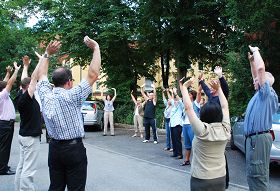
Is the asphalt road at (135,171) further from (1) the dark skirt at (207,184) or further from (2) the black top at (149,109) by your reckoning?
(1) the dark skirt at (207,184)

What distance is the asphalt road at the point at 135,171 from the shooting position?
7.65 m

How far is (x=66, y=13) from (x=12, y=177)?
19.0 metres

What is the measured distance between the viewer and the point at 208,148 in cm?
391

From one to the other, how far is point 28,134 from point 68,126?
87.9 inches

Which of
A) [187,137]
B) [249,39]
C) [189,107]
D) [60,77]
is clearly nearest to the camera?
[189,107]

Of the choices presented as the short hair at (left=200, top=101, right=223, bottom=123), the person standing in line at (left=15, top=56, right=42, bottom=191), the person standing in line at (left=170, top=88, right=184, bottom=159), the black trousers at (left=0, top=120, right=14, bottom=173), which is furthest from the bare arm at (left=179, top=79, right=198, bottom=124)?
the person standing in line at (left=170, top=88, right=184, bottom=159)

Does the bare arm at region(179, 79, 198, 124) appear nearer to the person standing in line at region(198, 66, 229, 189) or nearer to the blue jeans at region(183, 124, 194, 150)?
the person standing in line at region(198, 66, 229, 189)

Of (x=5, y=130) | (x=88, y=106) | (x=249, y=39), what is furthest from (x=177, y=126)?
(x=88, y=106)

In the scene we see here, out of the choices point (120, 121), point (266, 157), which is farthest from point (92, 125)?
point (266, 157)

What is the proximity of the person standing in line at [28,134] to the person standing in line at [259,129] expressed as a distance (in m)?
3.34

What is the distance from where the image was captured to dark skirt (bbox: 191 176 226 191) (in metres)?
3.90

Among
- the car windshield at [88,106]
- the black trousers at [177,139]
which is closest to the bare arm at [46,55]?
the black trousers at [177,139]

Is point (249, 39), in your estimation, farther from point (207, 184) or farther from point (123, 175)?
point (207, 184)

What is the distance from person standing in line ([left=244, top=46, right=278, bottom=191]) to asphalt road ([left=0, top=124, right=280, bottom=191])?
7.52 ft
